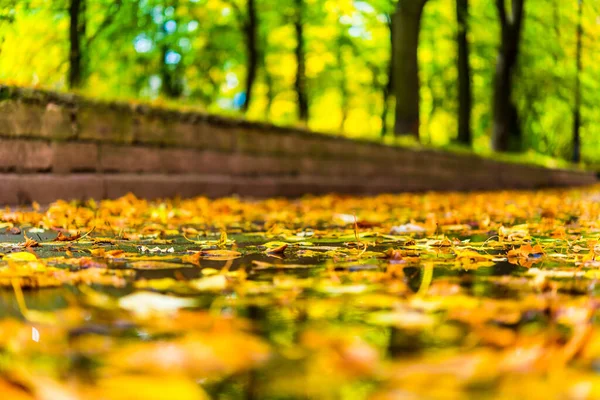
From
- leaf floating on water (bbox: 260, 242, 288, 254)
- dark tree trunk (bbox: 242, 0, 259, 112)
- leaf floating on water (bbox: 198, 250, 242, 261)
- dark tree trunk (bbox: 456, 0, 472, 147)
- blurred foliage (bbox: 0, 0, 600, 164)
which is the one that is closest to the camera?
leaf floating on water (bbox: 198, 250, 242, 261)

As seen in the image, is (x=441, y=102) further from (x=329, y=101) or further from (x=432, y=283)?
(x=432, y=283)

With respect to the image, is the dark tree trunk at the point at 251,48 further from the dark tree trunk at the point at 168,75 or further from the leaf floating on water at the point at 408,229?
the leaf floating on water at the point at 408,229

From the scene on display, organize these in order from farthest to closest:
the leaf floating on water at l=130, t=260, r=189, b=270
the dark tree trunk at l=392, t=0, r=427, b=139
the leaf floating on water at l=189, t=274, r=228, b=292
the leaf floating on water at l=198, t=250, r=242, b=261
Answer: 1. the dark tree trunk at l=392, t=0, r=427, b=139
2. the leaf floating on water at l=198, t=250, r=242, b=261
3. the leaf floating on water at l=130, t=260, r=189, b=270
4. the leaf floating on water at l=189, t=274, r=228, b=292

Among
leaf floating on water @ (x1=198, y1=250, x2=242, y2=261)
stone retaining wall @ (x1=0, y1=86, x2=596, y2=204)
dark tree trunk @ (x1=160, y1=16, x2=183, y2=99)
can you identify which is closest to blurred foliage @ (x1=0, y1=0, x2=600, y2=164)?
Answer: dark tree trunk @ (x1=160, y1=16, x2=183, y2=99)

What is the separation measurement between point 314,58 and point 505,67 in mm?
9325

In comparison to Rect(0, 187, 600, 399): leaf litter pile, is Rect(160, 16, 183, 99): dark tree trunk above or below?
above

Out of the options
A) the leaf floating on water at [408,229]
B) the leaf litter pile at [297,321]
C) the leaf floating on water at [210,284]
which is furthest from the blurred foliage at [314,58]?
the leaf floating on water at [210,284]

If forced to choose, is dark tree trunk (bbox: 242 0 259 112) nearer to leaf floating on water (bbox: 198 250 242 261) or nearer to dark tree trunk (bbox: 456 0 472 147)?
dark tree trunk (bbox: 456 0 472 147)

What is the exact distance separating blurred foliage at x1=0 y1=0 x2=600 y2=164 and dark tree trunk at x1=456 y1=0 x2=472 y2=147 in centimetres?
75

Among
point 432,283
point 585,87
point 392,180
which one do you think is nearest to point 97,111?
point 432,283

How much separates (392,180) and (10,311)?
42.3ft

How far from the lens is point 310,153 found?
12.4m

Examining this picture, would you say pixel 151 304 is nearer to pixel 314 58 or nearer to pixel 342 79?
pixel 314 58

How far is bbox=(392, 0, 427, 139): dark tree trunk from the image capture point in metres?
17.3
